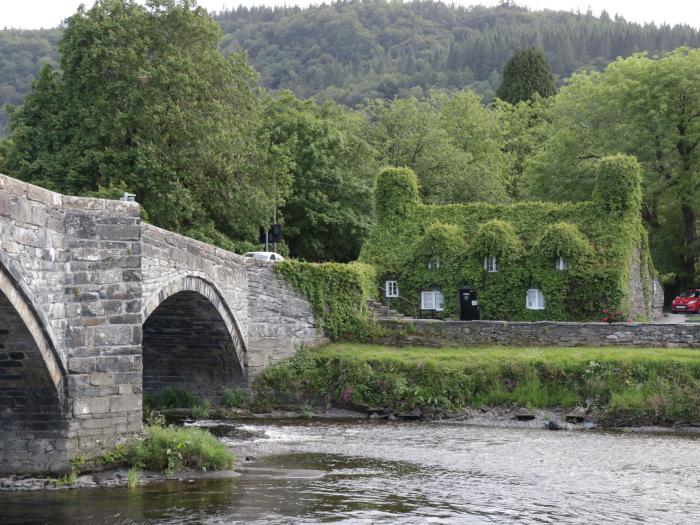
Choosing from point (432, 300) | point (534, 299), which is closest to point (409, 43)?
point (432, 300)

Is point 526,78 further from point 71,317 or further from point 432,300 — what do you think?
point 71,317

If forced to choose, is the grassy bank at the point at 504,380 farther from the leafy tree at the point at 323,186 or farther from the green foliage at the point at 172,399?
the leafy tree at the point at 323,186

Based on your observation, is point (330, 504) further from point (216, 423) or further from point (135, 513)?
point (216, 423)

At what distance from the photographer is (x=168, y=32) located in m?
34.0

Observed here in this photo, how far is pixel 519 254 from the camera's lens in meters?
35.7

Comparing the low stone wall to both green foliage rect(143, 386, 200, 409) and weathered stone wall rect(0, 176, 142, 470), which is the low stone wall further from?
weathered stone wall rect(0, 176, 142, 470)

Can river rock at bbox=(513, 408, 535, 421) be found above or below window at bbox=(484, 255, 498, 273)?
below

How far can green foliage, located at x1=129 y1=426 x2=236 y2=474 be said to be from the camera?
17.5m

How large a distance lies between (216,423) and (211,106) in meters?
13.6

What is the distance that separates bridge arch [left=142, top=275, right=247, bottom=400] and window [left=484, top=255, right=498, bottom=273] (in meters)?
12.5

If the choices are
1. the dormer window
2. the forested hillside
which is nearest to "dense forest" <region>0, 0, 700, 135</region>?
the forested hillside

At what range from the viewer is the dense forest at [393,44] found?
115438 mm

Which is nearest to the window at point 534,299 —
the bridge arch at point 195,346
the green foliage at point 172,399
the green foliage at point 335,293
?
the green foliage at point 335,293

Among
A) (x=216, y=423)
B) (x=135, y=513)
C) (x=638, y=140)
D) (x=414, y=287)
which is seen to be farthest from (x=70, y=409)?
(x=638, y=140)
